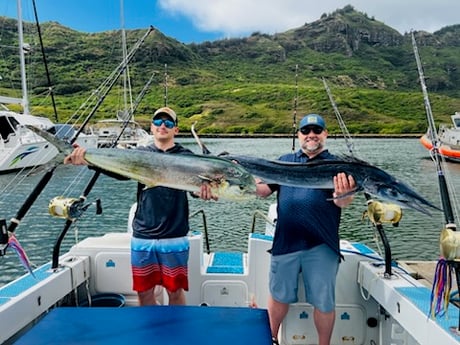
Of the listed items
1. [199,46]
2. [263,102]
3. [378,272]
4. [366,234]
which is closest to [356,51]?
[199,46]

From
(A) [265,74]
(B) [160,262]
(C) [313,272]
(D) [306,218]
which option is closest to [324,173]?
(D) [306,218]

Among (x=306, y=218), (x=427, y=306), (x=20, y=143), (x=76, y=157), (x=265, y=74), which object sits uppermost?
(x=265, y=74)

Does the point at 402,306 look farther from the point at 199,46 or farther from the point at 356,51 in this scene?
the point at 356,51

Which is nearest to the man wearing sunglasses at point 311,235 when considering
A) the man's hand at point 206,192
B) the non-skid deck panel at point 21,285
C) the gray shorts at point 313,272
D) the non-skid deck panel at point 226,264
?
the gray shorts at point 313,272

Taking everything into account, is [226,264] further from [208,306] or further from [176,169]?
[176,169]

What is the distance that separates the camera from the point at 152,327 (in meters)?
1.99

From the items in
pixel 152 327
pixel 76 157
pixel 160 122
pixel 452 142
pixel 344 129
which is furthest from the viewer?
pixel 452 142

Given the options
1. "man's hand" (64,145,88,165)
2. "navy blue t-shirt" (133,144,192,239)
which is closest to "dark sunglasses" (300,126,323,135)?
"navy blue t-shirt" (133,144,192,239)

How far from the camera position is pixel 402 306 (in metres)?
2.55

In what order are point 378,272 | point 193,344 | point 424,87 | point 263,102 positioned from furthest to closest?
point 263,102, point 424,87, point 378,272, point 193,344

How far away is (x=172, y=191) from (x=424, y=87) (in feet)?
7.48

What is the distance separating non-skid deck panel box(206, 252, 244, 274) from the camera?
370 centimetres

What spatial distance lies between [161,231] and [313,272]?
1.02 m

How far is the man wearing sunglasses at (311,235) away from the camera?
2.70 m
